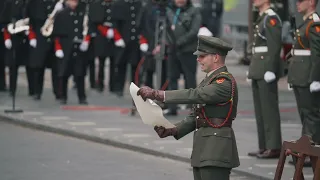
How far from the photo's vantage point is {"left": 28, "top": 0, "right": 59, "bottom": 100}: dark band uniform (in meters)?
20.3

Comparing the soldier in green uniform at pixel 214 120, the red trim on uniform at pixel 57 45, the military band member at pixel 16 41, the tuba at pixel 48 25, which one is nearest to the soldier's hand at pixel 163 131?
the soldier in green uniform at pixel 214 120

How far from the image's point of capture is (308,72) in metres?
12.6

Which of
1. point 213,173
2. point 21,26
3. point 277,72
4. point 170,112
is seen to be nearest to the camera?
point 213,173

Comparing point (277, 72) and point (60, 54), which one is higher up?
point (277, 72)

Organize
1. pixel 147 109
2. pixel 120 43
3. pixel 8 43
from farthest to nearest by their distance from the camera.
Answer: pixel 120 43 → pixel 8 43 → pixel 147 109

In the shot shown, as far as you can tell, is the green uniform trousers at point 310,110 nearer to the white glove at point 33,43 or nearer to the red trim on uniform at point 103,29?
the white glove at point 33,43

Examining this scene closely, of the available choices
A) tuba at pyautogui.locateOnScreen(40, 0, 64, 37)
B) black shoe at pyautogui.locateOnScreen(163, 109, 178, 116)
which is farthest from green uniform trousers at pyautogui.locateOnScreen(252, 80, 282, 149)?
tuba at pyautogui.locateOnScreen(40, 0, 64, 37)

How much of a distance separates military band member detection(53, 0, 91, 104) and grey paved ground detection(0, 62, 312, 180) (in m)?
0.44

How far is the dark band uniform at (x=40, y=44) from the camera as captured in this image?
20.3 metres

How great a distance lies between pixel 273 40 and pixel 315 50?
3.25 feet

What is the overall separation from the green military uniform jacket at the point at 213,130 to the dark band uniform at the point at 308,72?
3979 millimetres

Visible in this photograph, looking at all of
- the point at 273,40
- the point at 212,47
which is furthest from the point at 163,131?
the point at 273,40

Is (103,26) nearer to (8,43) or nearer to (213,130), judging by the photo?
(8,43)

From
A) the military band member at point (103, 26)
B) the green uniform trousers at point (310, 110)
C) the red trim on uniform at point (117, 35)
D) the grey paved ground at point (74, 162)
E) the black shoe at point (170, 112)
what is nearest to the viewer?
the grey paved ground at point (74, 162)
